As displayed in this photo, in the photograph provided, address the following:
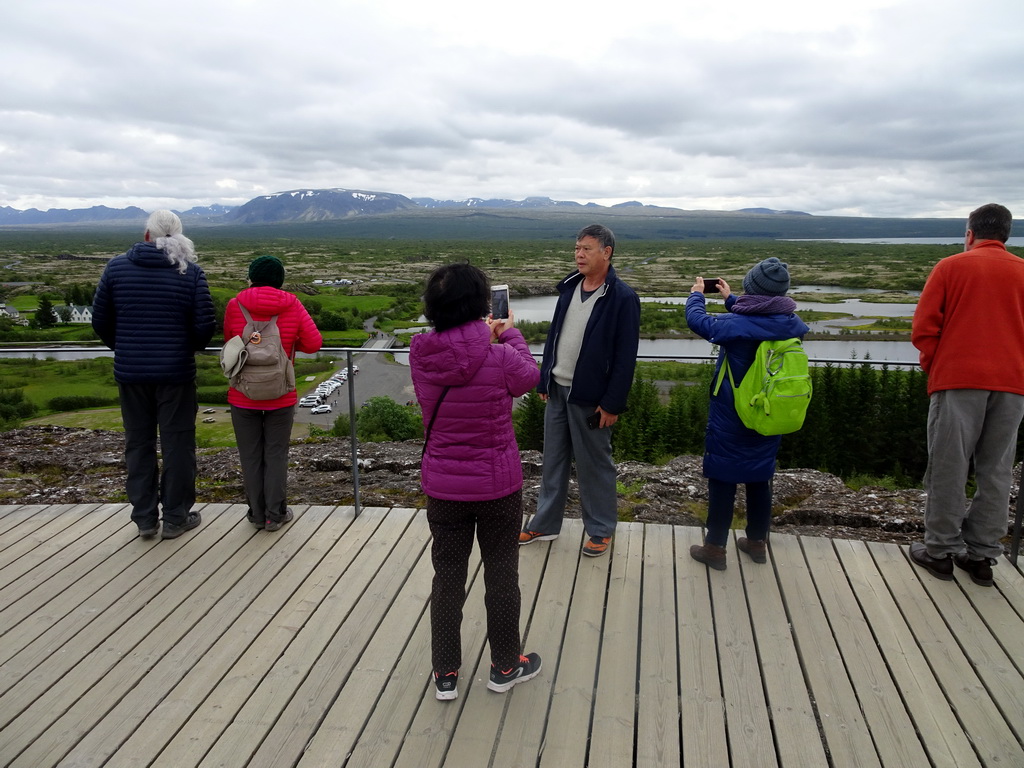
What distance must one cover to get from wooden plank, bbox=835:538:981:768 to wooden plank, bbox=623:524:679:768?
772 mm

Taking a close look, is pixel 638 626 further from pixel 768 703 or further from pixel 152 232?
pixel 152 232

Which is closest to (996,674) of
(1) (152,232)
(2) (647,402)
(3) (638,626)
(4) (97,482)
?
(3) (638,626)

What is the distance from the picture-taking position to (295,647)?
264 centimetres

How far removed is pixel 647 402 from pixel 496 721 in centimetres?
2442

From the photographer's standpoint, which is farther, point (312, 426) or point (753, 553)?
point (312, 426)

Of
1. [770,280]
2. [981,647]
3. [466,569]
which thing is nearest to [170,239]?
[466,569]

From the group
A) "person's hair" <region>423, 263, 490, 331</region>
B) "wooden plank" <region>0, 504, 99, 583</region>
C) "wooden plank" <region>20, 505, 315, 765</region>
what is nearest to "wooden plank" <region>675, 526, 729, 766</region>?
"person's hair" <region>423, 263, 490, 331</region>

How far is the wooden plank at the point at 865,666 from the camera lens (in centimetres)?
209

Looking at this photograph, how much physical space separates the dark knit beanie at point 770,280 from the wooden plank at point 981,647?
1511 millimetres

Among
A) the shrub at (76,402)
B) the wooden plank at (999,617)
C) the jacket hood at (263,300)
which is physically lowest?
the shrub at (76,402)

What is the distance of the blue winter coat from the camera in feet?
9.50

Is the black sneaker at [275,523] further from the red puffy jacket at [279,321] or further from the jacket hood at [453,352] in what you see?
the jacket hood at [453,352]

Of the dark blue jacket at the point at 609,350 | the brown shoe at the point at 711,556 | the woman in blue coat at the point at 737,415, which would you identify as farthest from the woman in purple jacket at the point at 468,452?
the brown shoe at the point at 711,556

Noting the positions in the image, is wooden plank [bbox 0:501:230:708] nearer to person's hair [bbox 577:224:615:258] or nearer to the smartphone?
the smartphone
